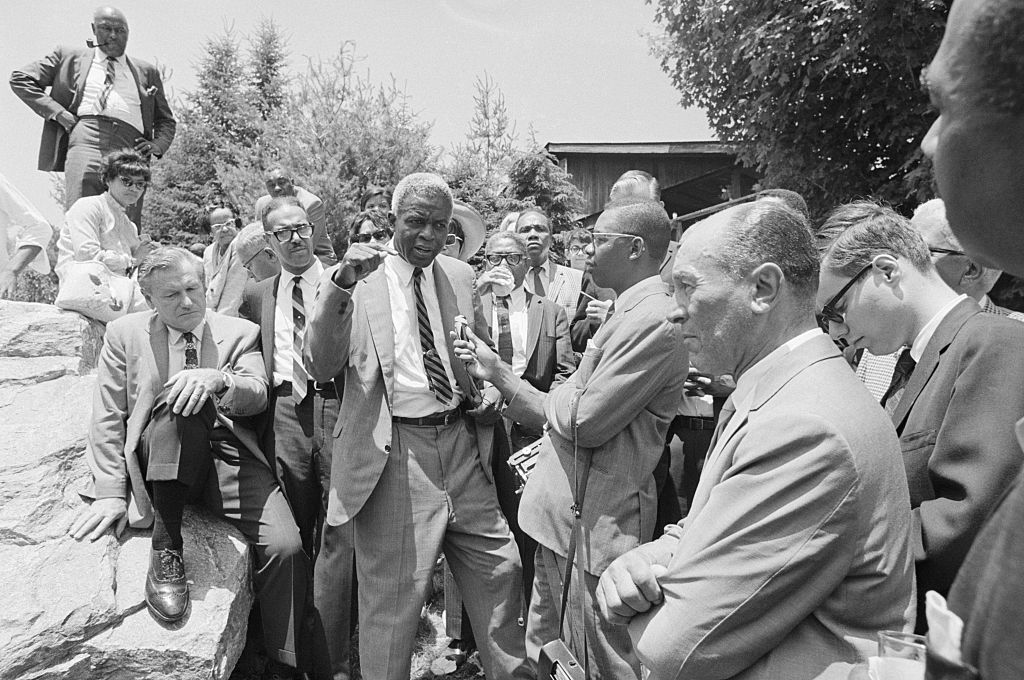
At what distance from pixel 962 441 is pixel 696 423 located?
2279 mm

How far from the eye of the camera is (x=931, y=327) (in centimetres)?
233

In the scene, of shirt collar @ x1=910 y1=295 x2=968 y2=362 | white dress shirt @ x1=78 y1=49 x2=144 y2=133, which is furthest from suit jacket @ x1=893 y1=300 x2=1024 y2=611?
white dress shirt @ x1=78 y1=49 x2=144 y2=133

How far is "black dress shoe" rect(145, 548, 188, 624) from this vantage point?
10.8ft

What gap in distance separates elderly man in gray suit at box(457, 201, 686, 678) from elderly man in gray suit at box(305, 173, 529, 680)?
1.09 ft

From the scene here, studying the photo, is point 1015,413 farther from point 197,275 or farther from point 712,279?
point 197,275

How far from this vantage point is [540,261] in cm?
666

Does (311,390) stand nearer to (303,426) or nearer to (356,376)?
(303,426)

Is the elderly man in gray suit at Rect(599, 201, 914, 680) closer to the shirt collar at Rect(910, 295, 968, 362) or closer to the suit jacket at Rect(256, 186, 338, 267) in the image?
the shirt collar at Rect(910, 295, 968, 362)

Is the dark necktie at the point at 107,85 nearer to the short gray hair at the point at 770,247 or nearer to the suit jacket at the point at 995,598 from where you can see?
the short gray hair at the point at 770,247

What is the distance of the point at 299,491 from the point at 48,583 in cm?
129

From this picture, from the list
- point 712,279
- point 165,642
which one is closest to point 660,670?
point 712,279

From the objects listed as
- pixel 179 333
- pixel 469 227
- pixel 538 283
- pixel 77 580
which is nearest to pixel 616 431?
pixel 469 227

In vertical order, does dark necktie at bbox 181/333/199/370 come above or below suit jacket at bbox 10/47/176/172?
below

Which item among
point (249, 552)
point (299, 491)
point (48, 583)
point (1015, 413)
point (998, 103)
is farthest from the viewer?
point (299, 491)
